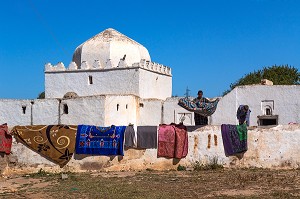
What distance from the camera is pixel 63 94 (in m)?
29.0

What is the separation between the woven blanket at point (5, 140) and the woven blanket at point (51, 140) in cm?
23

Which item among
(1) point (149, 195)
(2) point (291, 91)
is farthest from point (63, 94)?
(1) point (149, 195)

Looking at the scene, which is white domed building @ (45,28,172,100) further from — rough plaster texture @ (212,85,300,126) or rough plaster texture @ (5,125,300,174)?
rough plaster texture @ (5,125,300,174)

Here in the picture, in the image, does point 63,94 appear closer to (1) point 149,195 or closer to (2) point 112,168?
(2) point 112,168

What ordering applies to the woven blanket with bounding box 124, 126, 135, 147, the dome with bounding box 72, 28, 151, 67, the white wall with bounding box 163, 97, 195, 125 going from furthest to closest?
the dome with bounding box 72, 28, 151, 67 < the white wall with bounding box 163, 97, 195, 125 < the woven blanket with bounding box 124, 126, 135, 147

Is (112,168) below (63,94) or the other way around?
below

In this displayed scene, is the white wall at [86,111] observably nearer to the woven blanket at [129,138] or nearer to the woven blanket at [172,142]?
the woven blanket at [129,138]

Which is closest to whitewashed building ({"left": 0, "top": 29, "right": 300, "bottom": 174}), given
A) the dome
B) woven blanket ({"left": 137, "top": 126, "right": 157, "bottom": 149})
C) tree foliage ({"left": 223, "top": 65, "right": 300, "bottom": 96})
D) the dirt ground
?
the dome

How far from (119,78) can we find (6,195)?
1733 centimetres

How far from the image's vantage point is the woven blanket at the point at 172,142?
1471cm

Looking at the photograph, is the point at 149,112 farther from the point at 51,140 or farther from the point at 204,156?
the point at 51,140

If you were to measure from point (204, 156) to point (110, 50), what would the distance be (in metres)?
14.6

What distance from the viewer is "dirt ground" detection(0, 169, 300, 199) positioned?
10.4m

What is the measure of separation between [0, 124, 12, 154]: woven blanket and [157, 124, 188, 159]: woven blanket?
4.68 metres
